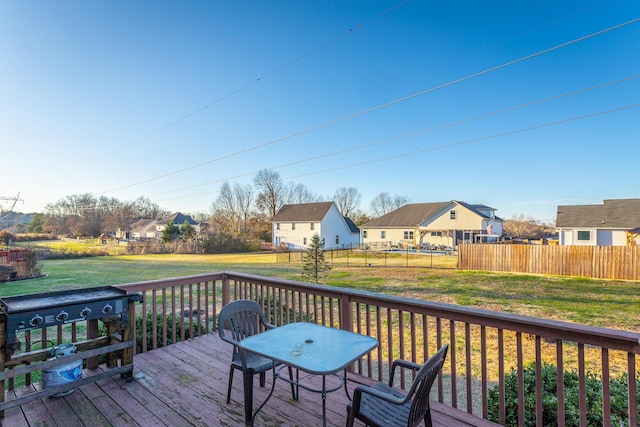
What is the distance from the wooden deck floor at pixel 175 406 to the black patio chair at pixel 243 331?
0.55 ft

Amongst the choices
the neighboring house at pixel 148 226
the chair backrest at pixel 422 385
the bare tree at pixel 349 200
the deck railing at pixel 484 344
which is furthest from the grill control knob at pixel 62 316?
the neighboring house at pixel 148 226

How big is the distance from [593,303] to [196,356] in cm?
966

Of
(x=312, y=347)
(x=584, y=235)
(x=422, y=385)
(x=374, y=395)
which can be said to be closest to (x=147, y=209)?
(x=312, y=347)

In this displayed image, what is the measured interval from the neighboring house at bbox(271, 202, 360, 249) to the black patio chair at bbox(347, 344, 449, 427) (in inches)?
1017

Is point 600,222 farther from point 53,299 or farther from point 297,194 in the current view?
point 297,194

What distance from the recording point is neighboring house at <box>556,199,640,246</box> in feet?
57.9

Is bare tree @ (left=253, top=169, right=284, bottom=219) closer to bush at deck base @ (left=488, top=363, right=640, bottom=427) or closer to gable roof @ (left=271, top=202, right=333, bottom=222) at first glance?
gable roof @ (left=271, top=202, right=333, bottom=222)

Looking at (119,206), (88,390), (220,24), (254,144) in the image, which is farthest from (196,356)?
(119,206)

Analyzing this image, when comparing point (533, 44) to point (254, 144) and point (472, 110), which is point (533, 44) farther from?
point (254, 144)

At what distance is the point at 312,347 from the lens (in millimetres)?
2049

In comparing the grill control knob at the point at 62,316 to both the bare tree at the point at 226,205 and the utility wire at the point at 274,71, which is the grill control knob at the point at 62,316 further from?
the bare tree at the point at 226,205

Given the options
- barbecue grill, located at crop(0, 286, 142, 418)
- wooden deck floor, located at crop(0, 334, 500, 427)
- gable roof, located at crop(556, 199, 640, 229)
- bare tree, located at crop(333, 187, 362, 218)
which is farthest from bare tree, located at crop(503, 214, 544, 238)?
barbecue grill, located at crop(0, 286, 142, 418)

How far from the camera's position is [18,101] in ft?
28.4

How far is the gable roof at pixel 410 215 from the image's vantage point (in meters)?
26.8
